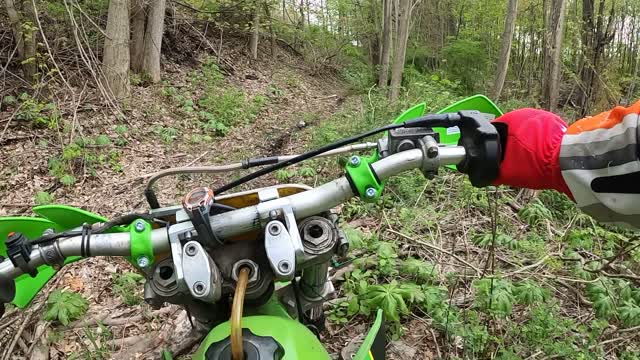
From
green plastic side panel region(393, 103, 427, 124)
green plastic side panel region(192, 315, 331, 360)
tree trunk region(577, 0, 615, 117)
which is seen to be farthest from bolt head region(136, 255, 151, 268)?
tree trunk region(577, 0, 615, 117)

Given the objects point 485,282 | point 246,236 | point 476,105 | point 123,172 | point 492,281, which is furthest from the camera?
point 123,172

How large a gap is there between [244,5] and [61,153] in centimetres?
911

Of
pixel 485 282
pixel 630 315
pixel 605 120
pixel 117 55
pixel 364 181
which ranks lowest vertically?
pixel 630 315

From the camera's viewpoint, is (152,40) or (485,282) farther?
(152,40)

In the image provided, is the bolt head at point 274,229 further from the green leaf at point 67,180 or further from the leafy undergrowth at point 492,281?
the green leaf at point 67,180

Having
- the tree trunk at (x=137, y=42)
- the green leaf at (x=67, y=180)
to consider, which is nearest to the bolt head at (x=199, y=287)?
the green leaf at (x=67, y=180)

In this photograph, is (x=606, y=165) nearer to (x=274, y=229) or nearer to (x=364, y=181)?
(x=364, y=181)

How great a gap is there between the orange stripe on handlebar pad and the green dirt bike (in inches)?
7.4

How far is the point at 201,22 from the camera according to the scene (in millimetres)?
13797

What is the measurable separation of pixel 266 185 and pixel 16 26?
5054mm

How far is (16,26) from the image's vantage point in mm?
7301

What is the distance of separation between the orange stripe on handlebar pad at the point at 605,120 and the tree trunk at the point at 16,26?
27.6ft

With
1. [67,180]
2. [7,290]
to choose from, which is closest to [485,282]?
[7,290]

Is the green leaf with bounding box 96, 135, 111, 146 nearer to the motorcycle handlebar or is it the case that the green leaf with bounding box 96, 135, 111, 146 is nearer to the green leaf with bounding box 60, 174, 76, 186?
the green leaf with bounding box 60, 174, 76, 186
